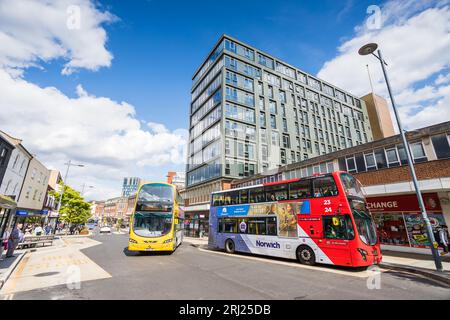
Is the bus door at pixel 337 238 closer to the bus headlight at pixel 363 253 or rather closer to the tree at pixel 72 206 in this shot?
the bus headlight at pixel 363 253

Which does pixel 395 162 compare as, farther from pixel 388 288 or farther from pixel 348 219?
pixel 388 288

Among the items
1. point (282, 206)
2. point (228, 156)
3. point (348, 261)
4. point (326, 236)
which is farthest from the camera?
point (228, 156)

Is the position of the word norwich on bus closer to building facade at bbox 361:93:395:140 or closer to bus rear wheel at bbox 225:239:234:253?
bus rear wheel at bbox 225:239:234:253

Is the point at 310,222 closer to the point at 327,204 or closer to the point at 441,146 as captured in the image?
the point at 327,204

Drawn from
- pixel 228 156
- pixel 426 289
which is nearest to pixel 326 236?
pixel 426 289

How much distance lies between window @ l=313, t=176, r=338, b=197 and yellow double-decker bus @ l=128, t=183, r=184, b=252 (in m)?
8.64

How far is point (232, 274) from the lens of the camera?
8.48 meters

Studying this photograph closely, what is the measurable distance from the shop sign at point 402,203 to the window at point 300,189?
8453 millimetres

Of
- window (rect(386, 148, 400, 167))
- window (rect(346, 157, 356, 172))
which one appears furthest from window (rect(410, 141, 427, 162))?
window (rect(346, 157, 356, 172))

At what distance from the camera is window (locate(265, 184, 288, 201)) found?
12.2m

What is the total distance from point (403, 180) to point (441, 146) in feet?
8.86

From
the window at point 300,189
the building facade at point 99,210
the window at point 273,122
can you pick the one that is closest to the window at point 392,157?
the window at point 300,189

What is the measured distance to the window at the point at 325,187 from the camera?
10.1 metres

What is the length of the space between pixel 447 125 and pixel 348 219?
9133mm
